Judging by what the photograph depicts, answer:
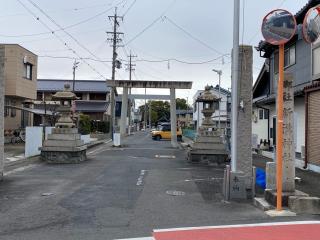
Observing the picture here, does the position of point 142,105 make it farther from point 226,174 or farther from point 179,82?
point 226,174

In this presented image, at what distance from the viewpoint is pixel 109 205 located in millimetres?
9742

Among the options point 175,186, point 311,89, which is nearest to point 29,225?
point 175,186

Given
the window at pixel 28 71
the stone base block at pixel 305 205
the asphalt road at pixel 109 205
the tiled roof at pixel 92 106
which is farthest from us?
the tiled roof at pixel 92 106

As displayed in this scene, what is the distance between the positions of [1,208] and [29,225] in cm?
174

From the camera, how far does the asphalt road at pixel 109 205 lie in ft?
25.2

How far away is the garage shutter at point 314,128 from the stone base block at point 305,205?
7954 millimetres

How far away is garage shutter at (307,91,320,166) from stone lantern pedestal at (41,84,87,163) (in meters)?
9.68

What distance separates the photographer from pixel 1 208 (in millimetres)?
9344

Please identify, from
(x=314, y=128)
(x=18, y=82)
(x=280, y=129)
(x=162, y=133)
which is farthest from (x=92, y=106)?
(x=280, y=129)

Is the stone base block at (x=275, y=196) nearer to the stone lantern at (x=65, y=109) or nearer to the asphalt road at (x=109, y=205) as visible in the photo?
the asphalt road at (x=109, y=205)

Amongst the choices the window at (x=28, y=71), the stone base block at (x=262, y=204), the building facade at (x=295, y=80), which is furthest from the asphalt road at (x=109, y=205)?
the window at (x=28, y=71)

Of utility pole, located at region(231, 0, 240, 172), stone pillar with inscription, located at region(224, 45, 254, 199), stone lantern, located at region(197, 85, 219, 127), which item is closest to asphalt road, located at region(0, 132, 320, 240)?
stone pillar with inscription, located at region(224, 45, 254, 199)

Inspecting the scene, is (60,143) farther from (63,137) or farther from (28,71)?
(28,71)

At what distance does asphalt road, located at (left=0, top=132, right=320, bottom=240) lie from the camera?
25.2ft
